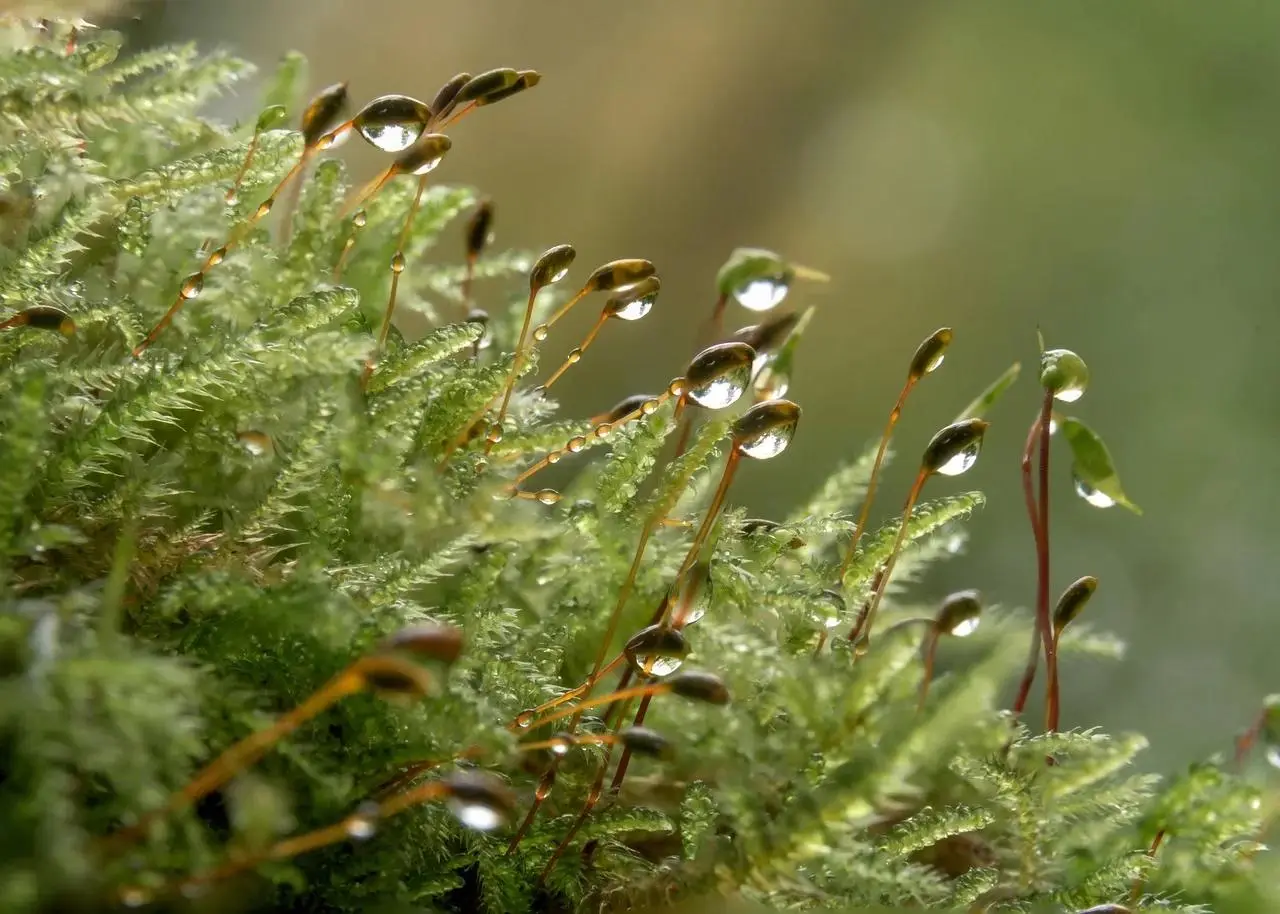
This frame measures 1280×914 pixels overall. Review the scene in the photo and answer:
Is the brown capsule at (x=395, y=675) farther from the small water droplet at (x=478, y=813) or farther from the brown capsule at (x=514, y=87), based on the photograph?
the brown capsule at (x=514, y=87)

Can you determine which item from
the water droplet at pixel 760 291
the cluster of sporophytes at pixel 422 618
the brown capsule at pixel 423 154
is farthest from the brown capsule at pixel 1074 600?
the brown capsule at pixel 423 154

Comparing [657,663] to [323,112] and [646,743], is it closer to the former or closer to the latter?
[646,743]

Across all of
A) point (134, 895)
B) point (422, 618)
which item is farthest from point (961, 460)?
point (134, 895)

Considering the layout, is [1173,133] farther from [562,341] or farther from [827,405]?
[562,341]

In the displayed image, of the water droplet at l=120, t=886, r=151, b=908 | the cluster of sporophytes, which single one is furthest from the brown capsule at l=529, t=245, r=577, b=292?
the water droplet at l=120, t=886, r=151, b=908

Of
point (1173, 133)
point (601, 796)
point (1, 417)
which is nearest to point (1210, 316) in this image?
point (1173, 133)

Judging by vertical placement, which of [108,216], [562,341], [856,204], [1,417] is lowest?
[1,417]
